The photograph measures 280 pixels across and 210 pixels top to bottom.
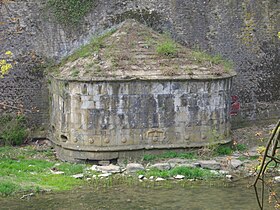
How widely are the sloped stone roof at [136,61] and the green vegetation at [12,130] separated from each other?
75.6 inches

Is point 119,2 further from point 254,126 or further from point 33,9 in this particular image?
point 254,126

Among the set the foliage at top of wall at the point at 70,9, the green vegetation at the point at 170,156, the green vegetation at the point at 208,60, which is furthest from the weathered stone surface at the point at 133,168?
the foliage at top of wall at the point at 70,9

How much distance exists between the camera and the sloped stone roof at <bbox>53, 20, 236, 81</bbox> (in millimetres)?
13574

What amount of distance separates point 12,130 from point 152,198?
6.18m

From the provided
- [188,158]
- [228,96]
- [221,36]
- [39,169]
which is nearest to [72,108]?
[39,169]

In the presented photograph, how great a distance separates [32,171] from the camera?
12.4 metres

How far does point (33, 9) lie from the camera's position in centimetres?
1562

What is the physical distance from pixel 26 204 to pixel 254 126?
8.66 metres

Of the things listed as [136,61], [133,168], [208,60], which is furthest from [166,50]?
[133,168]

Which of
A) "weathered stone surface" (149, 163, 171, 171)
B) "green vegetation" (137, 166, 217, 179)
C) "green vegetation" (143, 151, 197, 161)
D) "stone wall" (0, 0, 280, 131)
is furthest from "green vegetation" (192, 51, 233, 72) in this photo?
"green vegetation" (137, 166, 217, 179)

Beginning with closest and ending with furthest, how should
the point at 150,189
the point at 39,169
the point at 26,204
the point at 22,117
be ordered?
the point at 26,204, the point at 150,189, the point at 39,169, the point at 22,117

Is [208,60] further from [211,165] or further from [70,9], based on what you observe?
[70,9]

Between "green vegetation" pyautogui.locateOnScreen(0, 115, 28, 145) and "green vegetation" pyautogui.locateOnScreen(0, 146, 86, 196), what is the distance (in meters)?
0.43

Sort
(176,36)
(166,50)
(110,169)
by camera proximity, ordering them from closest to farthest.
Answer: (110,169)
(166,50)
(176,36)
